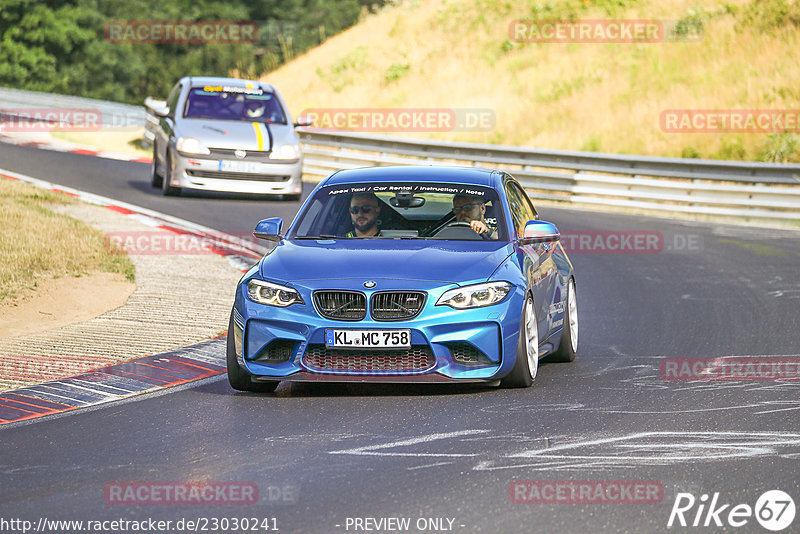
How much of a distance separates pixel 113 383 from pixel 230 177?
12330mm

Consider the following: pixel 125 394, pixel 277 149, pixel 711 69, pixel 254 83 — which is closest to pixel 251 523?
pixel 125 394

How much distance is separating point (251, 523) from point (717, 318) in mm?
7918

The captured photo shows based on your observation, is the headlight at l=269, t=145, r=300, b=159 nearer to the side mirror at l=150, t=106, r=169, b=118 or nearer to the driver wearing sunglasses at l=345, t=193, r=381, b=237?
the side mirror at l=150, t=106, r=169, b=118

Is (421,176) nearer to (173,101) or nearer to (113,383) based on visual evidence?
(113,383)

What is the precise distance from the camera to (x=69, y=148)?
29984 mm

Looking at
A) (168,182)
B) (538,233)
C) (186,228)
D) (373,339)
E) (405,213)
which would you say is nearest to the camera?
(373,339)

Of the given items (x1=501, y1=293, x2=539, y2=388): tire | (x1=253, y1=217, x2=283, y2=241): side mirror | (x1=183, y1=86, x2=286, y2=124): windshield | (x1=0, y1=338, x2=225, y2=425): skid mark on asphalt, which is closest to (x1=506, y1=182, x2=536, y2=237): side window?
(x1=501, y1=293, x2=539, y2=388): tire

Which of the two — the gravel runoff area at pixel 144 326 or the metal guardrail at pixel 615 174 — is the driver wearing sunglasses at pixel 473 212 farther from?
the metal guardrail at pixel 615 174

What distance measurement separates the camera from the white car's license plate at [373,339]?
336 inches

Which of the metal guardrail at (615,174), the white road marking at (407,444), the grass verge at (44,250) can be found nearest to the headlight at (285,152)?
the grass verge at (44,250)

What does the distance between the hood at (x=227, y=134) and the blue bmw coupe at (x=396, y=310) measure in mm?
11654

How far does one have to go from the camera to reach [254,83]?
23.2 m

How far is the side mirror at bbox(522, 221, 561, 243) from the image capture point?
31.5 ft

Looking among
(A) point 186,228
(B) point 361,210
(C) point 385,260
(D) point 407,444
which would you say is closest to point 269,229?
(B) point 361,210
